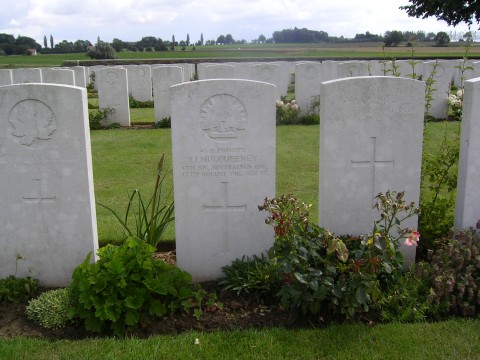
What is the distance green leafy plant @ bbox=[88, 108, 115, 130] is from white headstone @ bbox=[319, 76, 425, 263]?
29.5 feet

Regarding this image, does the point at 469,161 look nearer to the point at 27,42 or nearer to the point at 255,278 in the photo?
the point at 255,278

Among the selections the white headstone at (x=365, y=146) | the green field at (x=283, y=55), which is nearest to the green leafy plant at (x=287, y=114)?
the white headstone at (x=365, y=146)

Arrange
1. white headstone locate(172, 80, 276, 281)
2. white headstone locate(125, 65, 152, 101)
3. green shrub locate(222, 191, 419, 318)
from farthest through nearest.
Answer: white headstone locate(125, 65, 152, 101), white headstone locate(172, 80, 276, 281), green shrub locate(222, 191, 419, 318)

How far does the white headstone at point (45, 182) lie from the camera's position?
166 inches

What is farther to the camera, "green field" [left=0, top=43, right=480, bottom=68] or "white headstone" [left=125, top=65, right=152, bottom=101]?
"green field" [left=0, top=43, right=480, bottom=68]

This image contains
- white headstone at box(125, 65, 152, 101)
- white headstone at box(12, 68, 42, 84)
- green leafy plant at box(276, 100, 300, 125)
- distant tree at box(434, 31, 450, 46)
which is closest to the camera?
distant tree at box(434, 31, 450, 46)

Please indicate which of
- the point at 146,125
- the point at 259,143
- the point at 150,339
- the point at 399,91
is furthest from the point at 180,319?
the point at 146,125

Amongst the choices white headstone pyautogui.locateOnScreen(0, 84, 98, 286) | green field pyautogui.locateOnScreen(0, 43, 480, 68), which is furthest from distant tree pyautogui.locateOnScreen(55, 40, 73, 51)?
white headstone pyautogui.locateOnScreen(0, 84, 98, 286)

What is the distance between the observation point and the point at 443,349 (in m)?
3.48

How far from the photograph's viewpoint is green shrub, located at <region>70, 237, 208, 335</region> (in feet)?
12.4

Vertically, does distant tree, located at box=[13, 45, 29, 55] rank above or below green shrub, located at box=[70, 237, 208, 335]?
above

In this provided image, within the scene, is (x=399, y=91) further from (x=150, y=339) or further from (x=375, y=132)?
(x=150, y=339)

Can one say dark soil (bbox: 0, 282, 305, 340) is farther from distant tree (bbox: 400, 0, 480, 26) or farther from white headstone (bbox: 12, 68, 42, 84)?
distant tree (bbox: 400, 0, 480, 26)

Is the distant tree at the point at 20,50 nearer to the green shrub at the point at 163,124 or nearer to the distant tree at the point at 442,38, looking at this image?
the distant tree at the point at 442,38
